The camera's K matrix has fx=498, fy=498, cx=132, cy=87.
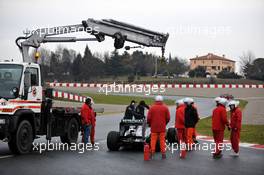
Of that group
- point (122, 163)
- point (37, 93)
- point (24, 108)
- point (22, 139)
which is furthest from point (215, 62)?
point (122, 163)

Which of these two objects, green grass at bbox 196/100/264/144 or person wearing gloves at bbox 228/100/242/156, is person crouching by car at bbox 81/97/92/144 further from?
green grass at bbox 196/100/264/144

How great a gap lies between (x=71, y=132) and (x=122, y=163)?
4.87m

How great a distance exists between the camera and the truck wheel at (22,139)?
518 inches

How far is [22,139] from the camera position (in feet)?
44.1

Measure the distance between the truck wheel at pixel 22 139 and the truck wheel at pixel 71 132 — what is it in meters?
2.62

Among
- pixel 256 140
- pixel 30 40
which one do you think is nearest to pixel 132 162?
pixel 30 40

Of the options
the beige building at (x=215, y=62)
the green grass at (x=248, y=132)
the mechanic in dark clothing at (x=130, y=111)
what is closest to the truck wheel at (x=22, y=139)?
the mechanic in dark clothing at (x=130, y=111)

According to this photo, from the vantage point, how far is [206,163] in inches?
492

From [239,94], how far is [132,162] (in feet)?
148

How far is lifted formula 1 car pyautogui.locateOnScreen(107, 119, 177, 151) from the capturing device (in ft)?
48.4

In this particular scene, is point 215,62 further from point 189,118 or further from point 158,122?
point 158,122

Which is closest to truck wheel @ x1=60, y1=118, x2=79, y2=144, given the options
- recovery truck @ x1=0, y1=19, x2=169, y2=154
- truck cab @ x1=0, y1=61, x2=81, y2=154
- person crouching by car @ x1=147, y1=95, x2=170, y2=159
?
recovery truck @ x1=0, y1=19, x2=169, y2=154

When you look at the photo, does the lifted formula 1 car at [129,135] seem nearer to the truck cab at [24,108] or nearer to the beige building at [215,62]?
the truck cab at [24,108]

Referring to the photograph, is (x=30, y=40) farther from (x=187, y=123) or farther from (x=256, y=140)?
(x=256, y=140)
